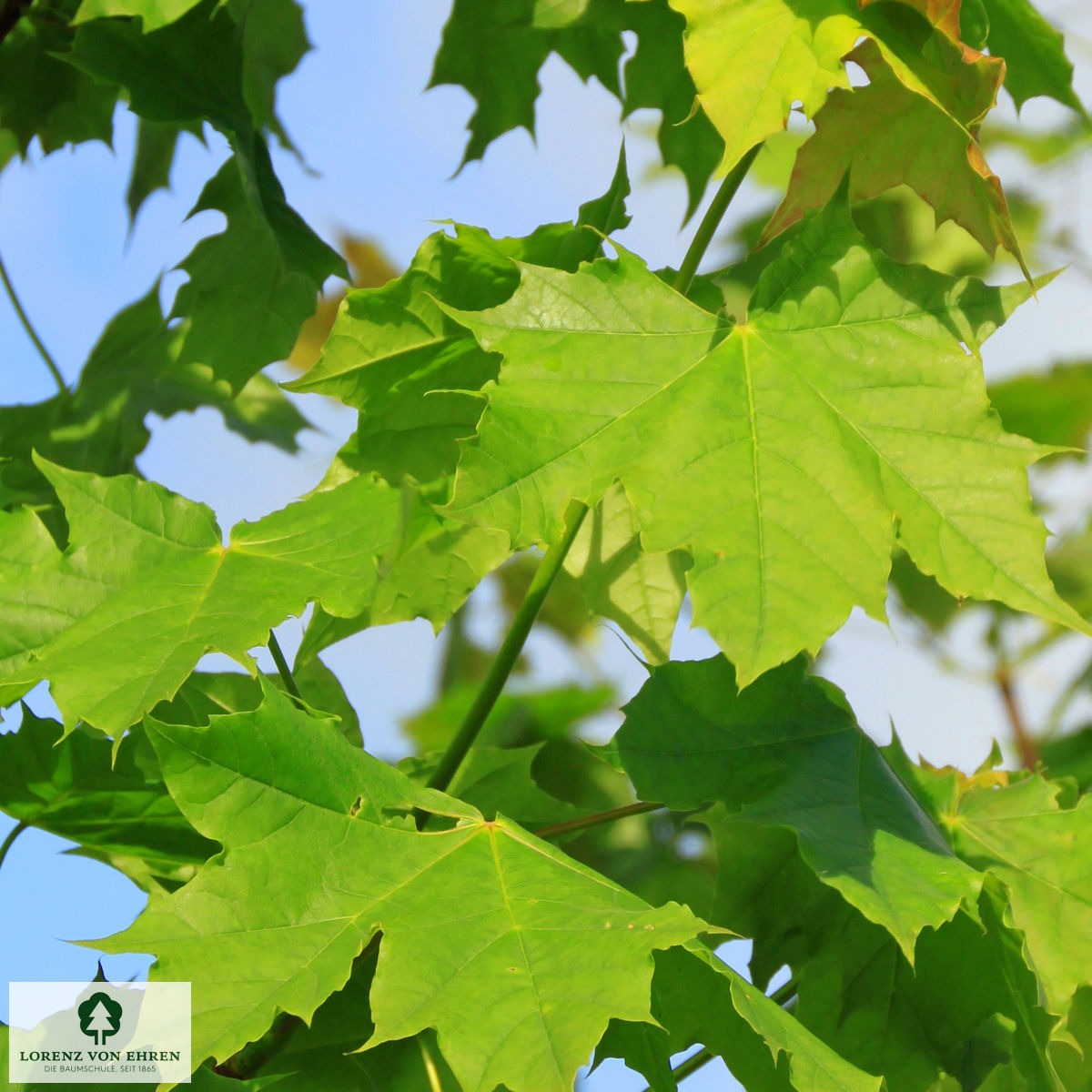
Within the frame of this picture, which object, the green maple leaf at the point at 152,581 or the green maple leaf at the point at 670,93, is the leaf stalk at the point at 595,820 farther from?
the green maple leaf at the point at 670,93

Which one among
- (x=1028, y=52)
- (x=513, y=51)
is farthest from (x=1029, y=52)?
(x=513, y=51)

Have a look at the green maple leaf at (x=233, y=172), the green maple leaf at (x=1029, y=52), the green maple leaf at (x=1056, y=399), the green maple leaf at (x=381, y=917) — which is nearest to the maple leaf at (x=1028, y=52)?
the green maple leaf at (x=1029, y=52)

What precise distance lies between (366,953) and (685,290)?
483mm

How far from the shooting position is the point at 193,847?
0.77m

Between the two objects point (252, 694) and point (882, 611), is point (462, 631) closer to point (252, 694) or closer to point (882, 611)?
point (252, 694)

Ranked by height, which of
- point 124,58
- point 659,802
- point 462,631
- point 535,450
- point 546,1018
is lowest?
point 546,1018

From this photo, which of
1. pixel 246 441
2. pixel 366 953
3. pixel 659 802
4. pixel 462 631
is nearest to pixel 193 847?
pixel 366 953

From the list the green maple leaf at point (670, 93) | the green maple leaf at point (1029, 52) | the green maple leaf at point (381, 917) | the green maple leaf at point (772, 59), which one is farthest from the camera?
the green maple leaf at point (670, 93)

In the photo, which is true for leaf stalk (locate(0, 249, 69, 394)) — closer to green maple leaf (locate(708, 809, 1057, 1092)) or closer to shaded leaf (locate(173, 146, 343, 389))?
shaded leaf (locate(173, 146, 343, 389))

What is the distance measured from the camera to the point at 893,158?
0.72m

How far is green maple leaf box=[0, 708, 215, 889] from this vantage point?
0.74 metres

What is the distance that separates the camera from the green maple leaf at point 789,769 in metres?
0.68

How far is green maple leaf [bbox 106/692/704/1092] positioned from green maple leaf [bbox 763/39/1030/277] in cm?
40

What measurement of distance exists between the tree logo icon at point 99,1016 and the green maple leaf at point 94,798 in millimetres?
91
